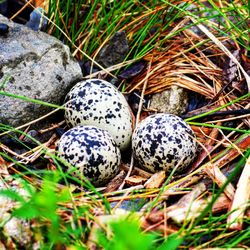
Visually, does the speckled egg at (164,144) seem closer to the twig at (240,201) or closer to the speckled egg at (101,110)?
the speckled egg at (101,110)

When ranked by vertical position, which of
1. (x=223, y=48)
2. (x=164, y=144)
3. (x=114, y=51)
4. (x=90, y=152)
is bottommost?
(x=90, y=152)

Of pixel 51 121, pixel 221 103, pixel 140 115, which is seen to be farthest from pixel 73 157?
pixel 221 103

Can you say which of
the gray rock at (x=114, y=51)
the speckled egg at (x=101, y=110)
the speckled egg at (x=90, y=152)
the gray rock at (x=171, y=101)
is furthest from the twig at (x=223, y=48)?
the speckled egg at (x=90, y=152)

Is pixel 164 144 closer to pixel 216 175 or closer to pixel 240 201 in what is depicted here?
pixel 216 175

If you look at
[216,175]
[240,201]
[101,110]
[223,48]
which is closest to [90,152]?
[101,110]

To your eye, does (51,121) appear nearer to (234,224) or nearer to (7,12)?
(7,12)

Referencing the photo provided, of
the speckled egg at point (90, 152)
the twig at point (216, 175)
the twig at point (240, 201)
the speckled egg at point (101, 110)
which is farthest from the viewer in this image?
the speckled egg at point (101, 110)
